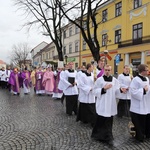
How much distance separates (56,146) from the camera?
4.79m

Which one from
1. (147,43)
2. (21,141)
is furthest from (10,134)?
(147,43)

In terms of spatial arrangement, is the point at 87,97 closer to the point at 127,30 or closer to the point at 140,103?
the point at 140,103

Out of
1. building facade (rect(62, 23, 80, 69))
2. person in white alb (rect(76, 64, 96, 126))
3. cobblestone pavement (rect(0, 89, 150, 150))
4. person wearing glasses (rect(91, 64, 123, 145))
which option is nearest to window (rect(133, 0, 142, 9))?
building facade (rect(62, 23, 80, 69))

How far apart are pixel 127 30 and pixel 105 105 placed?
23479 mm

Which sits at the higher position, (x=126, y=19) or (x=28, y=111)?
(x=126, y=19)

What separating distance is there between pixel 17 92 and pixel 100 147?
10628 mm

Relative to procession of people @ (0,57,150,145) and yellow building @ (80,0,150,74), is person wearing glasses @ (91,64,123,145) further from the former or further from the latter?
yellow building @ (80,0,150,74)

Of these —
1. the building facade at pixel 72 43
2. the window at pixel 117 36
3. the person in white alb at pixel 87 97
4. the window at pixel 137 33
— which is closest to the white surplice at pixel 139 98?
the person in white alb at pixel 87 97

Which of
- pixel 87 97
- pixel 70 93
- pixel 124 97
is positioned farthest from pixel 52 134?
pixel 124 97

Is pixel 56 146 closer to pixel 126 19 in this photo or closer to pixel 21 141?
pixel 21 141

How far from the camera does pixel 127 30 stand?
88.4 ft

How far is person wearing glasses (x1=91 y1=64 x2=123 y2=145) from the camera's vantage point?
16.2 ft

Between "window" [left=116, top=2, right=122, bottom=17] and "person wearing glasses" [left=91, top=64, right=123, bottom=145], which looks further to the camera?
"window" [left=116, top=2, right=122, bottom=17]

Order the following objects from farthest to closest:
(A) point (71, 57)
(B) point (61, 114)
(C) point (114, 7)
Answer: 1. (A) point (71, 57)
2. (C) point (114, 7)
3. (B) point (61, 114)
